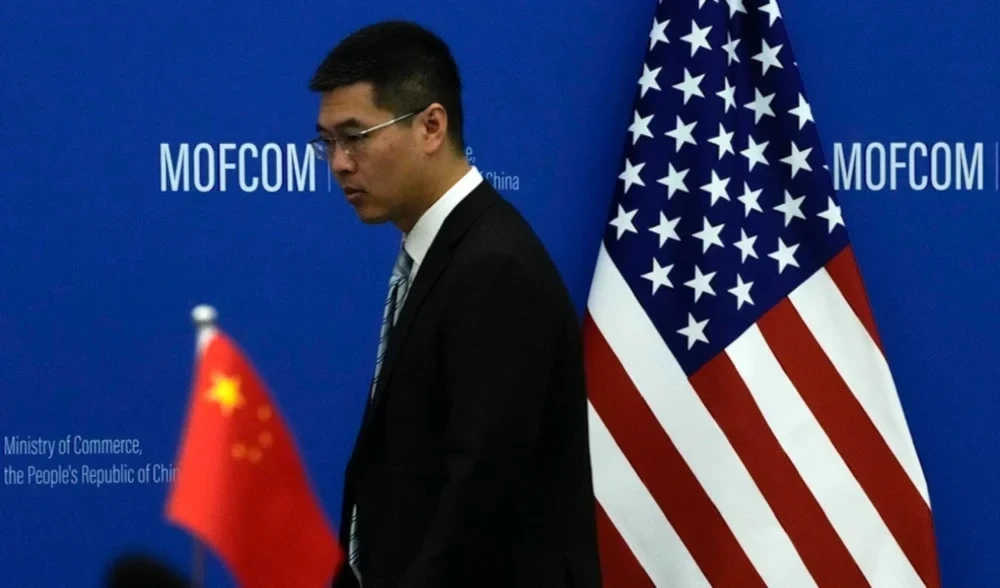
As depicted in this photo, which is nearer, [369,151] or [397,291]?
[369,151]

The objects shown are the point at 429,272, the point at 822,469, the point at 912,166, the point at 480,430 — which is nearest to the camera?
the point at 480,430

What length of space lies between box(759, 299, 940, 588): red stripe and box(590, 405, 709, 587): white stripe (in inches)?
14.1

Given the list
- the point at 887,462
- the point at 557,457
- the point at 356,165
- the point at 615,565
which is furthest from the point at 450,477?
the point at 887,462

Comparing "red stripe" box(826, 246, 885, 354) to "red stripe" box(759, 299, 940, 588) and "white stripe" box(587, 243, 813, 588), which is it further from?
"white stripe" box(587, 243, 813, 588)

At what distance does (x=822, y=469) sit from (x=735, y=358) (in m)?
0.27

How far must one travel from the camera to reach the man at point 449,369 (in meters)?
1.71

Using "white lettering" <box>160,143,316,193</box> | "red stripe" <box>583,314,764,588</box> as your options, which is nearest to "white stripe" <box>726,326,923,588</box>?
"red stripe" <box>583,314,764,588</box>

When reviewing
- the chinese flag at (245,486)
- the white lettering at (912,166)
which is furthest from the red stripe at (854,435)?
the chinese flag at (245,486)

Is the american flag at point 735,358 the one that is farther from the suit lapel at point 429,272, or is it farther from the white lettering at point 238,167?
the suit lapel at point 429,272

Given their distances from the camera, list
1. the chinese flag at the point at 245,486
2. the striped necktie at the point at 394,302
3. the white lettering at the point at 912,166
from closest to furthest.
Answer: the chinese flag at the point at 245,486, the striped necktie at the point at 394,302, the white lettering at the point at 912,166

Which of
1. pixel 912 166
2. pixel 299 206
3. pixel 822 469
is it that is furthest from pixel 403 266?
pixel 912 166

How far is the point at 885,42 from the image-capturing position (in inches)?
114

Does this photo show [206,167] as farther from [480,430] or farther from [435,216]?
[480,430]

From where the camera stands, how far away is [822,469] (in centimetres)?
277
